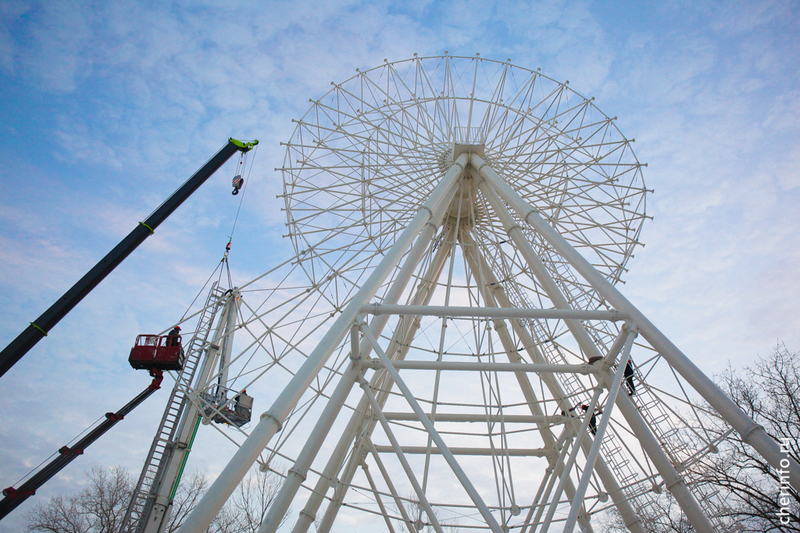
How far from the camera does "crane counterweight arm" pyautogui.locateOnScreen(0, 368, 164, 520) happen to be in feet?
62.5

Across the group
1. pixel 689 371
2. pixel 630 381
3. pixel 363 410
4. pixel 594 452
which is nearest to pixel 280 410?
pixel 594 452

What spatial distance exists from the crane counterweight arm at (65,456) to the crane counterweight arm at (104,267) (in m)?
5.27

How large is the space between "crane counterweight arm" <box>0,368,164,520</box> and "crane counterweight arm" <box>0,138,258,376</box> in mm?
5273

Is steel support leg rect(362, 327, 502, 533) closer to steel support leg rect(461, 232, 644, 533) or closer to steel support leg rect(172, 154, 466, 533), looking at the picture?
steel support leg rect(172, 154, 466, 533)

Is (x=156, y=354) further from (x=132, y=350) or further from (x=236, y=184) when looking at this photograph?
(x=236, y=184)

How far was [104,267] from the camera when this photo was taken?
20.2 meters

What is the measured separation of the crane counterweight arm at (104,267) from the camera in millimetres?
17578

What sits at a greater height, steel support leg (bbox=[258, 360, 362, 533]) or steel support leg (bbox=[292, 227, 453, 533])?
steel support leg (bbox=[292, 227, 453, 533])

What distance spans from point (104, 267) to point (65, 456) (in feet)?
25.7

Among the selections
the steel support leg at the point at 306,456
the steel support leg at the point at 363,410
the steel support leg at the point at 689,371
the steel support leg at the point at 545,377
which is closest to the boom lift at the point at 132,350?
the steel support leg at the point at 363,410

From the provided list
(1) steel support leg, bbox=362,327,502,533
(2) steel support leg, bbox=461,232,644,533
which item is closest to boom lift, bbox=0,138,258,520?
(2) steel support leg, bbox=461,232,644,533

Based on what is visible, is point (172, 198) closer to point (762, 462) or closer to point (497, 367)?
point (497, 367)

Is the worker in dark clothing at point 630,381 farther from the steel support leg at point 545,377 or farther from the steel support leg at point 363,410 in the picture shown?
the steel support leg at point 363,410

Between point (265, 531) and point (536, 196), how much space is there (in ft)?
42.8
